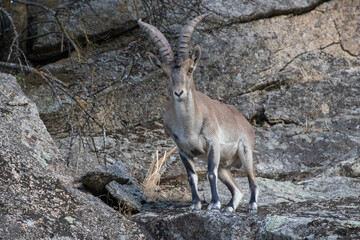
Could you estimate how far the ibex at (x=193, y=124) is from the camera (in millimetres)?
6820

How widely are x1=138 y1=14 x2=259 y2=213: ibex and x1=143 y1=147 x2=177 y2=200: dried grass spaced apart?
1065 millimetres

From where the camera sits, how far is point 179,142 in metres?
7.09

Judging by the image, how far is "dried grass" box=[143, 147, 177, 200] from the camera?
316 inches

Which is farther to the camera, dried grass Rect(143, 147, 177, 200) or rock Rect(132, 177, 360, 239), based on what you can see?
dried grass Rect(143, 147, 177, 200)

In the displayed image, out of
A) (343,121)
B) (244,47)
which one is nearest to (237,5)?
(244,47)

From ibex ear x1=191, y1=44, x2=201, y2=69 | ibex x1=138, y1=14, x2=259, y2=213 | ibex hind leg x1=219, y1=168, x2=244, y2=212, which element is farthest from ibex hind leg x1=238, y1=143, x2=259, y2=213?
ibex ear x1=191, y1=44, x2=201, y2=69

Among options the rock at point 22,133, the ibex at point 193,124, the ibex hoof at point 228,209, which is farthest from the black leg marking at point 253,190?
the rock at point 22,133

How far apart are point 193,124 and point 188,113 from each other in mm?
150

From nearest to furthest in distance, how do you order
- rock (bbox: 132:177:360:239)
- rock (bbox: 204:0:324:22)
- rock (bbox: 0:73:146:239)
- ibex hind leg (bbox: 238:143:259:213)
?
rock (bbox: 132:177:360:239)
rock (bbox: 0:73:146:239)
ibex hind leg (bbox: 238:143:259:213)
rock (bbox: 204:0:324:22)

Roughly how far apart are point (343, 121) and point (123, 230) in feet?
19.0

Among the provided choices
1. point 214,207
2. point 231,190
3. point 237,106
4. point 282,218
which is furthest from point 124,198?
point 237,106

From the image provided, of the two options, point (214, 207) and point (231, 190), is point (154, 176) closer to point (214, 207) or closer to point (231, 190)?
point (231, 190)

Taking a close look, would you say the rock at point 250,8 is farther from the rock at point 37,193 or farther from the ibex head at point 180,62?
the rock at point 37,193

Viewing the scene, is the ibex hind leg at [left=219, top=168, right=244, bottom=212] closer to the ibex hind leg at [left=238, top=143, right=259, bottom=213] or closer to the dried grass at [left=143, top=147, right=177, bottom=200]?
the ibex hind leg at [left=238, top=143, right=259, bottom=213]
